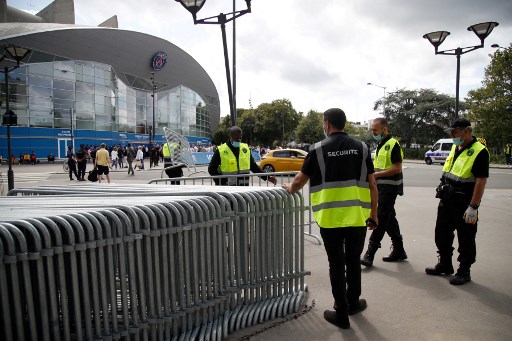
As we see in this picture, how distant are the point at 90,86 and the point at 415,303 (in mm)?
47251

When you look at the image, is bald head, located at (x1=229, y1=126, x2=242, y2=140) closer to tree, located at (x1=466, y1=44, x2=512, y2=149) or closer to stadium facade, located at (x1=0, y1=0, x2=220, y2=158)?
tree, located at (x1=466, y1=44, x2=512, y2=149)

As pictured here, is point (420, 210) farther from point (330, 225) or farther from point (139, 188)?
point (139, 188)

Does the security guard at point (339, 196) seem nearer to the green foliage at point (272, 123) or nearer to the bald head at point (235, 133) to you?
the bald head at point (235, 133)

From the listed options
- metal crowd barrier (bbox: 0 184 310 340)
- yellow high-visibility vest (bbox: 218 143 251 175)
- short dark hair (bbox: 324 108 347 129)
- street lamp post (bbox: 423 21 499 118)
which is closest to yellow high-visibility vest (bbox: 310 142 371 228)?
short dark hair (bbox: 324 108 347 129)

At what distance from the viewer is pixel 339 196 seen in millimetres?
3168

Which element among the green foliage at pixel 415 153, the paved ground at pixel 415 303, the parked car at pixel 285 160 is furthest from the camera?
the green foliage at pixel 415 153

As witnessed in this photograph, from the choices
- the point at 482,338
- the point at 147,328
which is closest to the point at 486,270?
the point at 482,338

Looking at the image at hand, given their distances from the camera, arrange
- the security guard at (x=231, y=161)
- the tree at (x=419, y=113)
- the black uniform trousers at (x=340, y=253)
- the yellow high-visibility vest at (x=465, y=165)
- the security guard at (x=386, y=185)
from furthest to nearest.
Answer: the tree at (x=419, y=113), the security guard at (x=231, y=161), the security guard at (x=386, y=185), the yellow high-visibility vest at (x=465, y=165), the black uniform trousers at (x=340, y=253)

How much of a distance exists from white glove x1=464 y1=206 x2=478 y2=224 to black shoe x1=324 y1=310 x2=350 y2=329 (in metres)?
1.91

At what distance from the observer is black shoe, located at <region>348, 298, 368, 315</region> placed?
342 cm

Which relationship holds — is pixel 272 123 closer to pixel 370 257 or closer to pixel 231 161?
pixel 231 161

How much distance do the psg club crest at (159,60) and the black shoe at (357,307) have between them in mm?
56069

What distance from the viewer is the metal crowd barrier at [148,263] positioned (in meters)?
2.19

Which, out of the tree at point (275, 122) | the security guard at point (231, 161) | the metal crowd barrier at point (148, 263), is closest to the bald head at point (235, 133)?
the security guard at point (231, 161)
